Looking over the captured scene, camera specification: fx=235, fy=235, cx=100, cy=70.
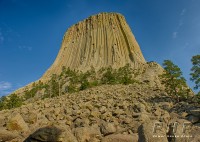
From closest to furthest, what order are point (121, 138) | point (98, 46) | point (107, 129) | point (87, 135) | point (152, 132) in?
point (152, 132) < point (121, 138) < point (87, 135) < point (107, 129) < point (98, 46)

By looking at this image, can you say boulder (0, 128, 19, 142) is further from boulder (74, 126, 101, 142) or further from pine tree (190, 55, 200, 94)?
pine tree (190, 55, 200, 94)

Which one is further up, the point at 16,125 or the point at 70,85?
the point at 70,85

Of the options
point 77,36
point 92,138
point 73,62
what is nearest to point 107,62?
point 73,62

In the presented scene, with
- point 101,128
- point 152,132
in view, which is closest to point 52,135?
point 101,128

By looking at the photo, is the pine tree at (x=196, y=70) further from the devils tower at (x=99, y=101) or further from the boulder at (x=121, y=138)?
the boulder at (x=121, y=138)

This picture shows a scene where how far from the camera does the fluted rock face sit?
103 meters

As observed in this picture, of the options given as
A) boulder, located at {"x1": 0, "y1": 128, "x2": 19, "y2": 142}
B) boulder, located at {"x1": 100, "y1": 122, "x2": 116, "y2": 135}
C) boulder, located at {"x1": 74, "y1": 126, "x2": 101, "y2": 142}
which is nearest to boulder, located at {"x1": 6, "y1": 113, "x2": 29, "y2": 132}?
boulder, located at {"x1": 0, "y1": 128, "x2": 19, "y2": 142}

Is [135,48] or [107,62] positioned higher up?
[135,48]

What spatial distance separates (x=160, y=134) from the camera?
30.8ft

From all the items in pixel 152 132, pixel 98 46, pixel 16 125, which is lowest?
pixel 152 132

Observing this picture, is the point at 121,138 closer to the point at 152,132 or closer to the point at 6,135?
the point at 152,132

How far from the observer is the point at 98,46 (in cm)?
11081

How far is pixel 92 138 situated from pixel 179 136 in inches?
155

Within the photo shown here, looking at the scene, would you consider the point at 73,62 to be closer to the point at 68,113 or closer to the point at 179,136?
the point at 68,113
